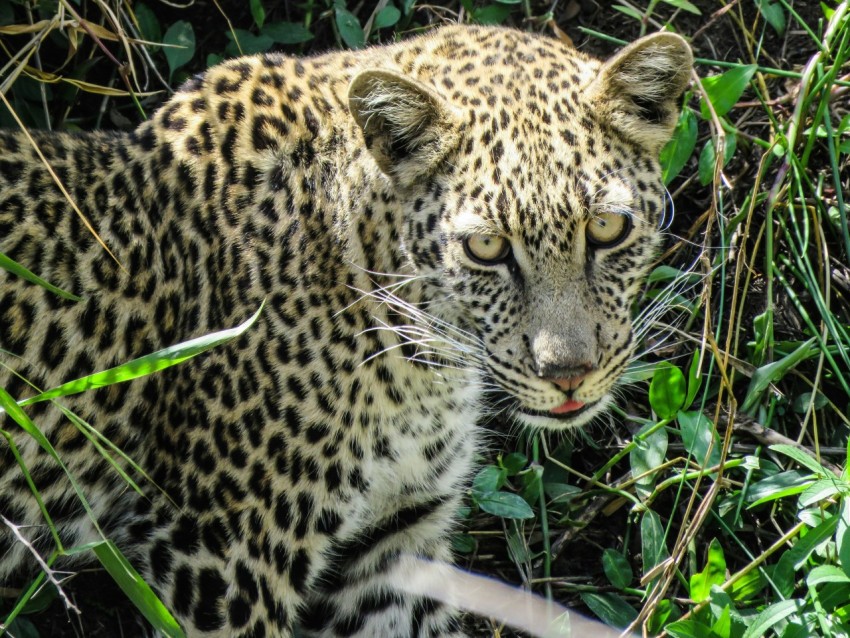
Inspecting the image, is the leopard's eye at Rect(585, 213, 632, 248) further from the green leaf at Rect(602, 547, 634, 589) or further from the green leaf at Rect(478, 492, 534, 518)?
the green leaf at Rect(602, 547, 634, 589)

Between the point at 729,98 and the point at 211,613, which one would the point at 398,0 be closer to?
the point at 729,98

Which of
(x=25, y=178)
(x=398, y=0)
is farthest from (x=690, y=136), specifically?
(x=25, y=178)

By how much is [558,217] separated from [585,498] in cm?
210

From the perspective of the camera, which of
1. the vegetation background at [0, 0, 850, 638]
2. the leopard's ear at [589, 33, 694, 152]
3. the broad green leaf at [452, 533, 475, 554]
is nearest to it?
the leopard's ear at [589, 33, 694, 152]

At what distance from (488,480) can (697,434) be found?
0.98 meters

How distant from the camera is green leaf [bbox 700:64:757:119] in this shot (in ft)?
18.7

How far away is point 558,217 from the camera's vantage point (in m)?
4.08

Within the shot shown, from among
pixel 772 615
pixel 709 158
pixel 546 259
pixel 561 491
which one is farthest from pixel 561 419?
pixel 709 158

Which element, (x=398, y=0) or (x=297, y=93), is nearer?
(x=297, y=93)

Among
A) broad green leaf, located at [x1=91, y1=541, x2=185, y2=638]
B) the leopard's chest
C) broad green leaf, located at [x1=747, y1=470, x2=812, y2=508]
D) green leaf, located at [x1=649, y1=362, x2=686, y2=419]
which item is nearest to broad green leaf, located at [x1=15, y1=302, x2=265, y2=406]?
broad green leaf, located at [x1=91, y1=541, x2=185, y2=638]

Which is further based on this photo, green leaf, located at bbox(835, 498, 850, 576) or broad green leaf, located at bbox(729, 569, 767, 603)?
broad green leaf, located at bbox(729, 569, 767, 603)

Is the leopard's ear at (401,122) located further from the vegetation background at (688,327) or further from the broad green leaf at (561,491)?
the broad green leaf at (561,491)

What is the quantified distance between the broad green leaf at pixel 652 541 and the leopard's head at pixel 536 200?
1.15 metres

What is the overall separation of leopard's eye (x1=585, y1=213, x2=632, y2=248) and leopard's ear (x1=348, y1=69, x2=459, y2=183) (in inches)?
22.2
